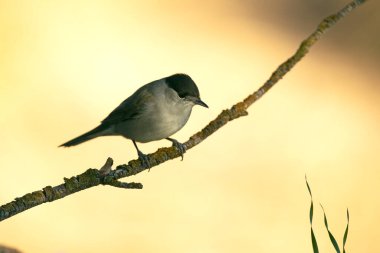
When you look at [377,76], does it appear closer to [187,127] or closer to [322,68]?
[322,68]

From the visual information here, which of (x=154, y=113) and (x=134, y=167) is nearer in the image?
(x=134, y=167)

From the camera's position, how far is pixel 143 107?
1.76 metres

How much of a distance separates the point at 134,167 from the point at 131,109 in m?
0.79

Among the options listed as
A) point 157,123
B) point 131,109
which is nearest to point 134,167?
point 157,123

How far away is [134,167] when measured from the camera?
3.15 feet

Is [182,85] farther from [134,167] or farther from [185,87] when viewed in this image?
[134,167]

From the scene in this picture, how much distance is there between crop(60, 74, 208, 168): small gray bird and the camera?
1616 mm

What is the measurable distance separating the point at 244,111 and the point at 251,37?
2.06 meters

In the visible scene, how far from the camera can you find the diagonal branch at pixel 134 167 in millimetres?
872

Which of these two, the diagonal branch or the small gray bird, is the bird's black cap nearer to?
the small gray bird

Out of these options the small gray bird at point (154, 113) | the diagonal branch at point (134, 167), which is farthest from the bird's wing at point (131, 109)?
the diagonal branch at point (134, 167)

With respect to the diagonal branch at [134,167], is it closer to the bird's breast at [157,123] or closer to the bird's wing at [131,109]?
the bird's breast at [157,123]

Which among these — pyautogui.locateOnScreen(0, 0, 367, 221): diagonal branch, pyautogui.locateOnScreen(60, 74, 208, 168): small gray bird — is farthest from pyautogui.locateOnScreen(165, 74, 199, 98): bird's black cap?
pyautogui.locateOnScreen(0, 0, 367, 221): diagonal branch

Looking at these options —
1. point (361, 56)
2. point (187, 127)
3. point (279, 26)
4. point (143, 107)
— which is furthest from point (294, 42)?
point (143, 107)
